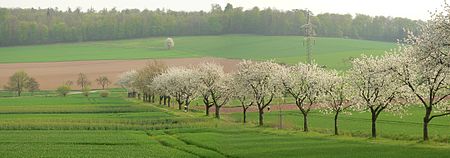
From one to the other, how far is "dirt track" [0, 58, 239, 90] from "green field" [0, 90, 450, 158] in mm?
77359

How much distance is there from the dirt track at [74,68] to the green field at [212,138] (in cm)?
7736

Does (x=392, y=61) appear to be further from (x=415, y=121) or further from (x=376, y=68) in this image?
(x=415, y=121)

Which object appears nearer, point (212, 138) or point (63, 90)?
point (212, 138)

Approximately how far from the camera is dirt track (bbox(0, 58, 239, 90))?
154375 millimetres

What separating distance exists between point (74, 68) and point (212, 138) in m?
123

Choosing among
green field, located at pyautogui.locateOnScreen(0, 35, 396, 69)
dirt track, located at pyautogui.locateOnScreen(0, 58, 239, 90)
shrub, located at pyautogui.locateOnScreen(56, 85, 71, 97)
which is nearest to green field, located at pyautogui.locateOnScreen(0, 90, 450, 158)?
shrub, located at pyautogui.locateOnScreen(56, 85, 71, 97)

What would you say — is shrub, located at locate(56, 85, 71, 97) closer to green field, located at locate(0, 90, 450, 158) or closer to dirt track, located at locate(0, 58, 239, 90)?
dirt track, located at locate(0, 58, 239, 90)

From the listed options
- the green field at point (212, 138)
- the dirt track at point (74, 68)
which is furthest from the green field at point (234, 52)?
the green field at point (212, 138)

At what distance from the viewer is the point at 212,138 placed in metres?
52.7

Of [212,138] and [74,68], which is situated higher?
[74,68]

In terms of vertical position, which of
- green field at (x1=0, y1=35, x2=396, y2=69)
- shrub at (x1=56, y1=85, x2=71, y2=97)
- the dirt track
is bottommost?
shrub at (x1=56, y1=85, x2=71, y2=97)

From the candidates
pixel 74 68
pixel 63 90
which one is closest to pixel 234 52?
pixel 74 68

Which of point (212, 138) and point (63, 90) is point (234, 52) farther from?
point (212, 138)

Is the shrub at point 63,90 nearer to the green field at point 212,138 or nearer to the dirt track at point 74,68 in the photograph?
the dirt track at point 74,68
